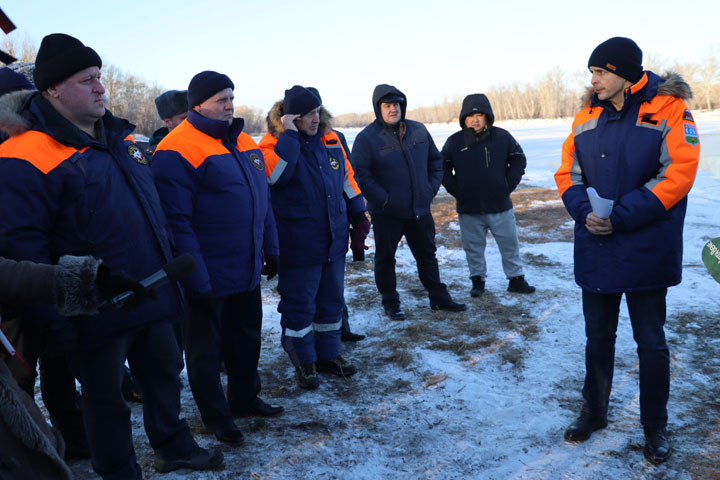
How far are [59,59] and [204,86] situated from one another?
83 centimetres

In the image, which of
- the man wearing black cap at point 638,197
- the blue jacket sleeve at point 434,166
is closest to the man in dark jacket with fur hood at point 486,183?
the blue jacket sleeve at point 434,166

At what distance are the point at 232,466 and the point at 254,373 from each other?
2.11 feet

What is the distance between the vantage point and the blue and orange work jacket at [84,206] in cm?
204

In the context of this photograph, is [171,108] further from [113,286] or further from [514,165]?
[514,165]

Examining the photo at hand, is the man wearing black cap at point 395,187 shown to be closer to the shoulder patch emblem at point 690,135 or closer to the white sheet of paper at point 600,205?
the white sheet of paper at point 600,205

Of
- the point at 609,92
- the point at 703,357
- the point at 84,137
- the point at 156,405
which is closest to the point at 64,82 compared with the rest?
the point at 84,137

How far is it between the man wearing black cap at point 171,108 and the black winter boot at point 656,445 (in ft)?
12.4

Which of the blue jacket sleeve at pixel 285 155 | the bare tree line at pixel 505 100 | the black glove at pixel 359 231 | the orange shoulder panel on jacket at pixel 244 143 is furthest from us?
the bare tree line at pixel 505 100

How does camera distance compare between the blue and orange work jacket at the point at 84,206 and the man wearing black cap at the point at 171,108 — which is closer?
the blue and orange work jacket at the point at 84,206

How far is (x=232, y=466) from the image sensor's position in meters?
2.80

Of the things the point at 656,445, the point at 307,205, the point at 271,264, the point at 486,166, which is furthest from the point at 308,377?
the point at 486,166

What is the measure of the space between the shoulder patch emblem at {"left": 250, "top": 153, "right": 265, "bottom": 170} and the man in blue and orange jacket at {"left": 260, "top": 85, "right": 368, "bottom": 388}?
1.20ft

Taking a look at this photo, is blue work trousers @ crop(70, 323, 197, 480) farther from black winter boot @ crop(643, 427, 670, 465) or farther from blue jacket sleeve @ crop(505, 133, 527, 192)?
blue jacket sleeve @ crop(505, 133, 527, 192)

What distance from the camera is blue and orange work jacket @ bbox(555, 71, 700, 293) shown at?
2613 millimetres
